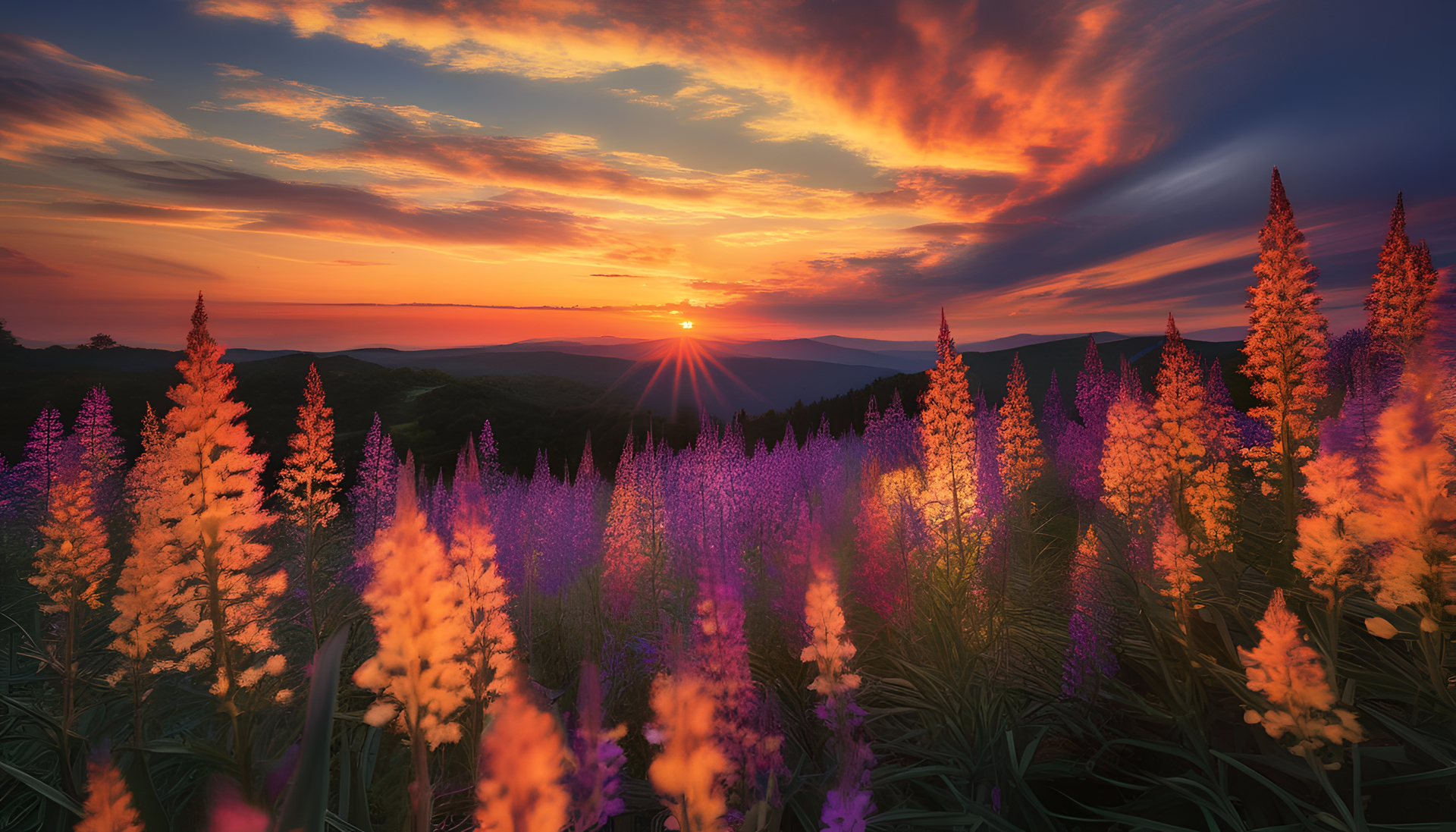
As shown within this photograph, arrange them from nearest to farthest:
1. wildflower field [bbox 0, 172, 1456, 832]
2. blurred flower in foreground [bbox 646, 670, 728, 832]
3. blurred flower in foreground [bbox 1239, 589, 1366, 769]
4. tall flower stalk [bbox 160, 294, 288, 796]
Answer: blurred flower in foreground [bbox 646, 670, 728, 832], wildflower field [bbox 0, 172, 1456, 832], blurred flower in foreground [bbox 1239, 589, 1366, 769], tall flower stalk [bbox 160, 294, 288, 796]

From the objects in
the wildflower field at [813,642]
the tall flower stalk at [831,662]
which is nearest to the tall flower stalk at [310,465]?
the wildflower field at [813,642]

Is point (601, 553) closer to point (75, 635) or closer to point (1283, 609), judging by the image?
point (75, 635)

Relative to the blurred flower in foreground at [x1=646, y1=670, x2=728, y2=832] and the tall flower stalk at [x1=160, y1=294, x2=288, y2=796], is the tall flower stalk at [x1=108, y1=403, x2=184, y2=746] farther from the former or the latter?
the blurred flower in foreground at [x1=646, y1=670, x2=728, y2=832]

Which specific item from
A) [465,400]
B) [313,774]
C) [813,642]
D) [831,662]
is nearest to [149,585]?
[313,774]

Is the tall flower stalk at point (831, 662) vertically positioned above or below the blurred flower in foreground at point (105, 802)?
below

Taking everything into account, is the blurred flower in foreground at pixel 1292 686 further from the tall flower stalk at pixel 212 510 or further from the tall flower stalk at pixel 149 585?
the tall flower stalk at pixel 149 585

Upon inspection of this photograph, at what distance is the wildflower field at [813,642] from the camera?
7.94 feet

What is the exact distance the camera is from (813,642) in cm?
395

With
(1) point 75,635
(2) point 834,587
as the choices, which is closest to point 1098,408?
(2) point 834,587

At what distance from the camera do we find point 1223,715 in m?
5.20

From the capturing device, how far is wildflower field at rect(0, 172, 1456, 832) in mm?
2420

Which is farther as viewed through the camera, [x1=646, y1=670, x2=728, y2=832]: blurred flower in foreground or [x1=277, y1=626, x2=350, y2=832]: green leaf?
[x1=277, y1=626, x2=350, y2=832]: green leaf

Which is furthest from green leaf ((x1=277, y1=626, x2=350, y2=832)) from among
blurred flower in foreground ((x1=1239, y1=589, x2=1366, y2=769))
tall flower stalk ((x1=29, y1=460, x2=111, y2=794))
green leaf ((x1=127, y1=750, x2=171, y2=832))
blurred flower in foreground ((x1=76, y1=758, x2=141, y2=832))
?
tall flower stalk ((x1=29, y1=460, x2=111, y2=794))

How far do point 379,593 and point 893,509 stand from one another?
6829 millimetres
